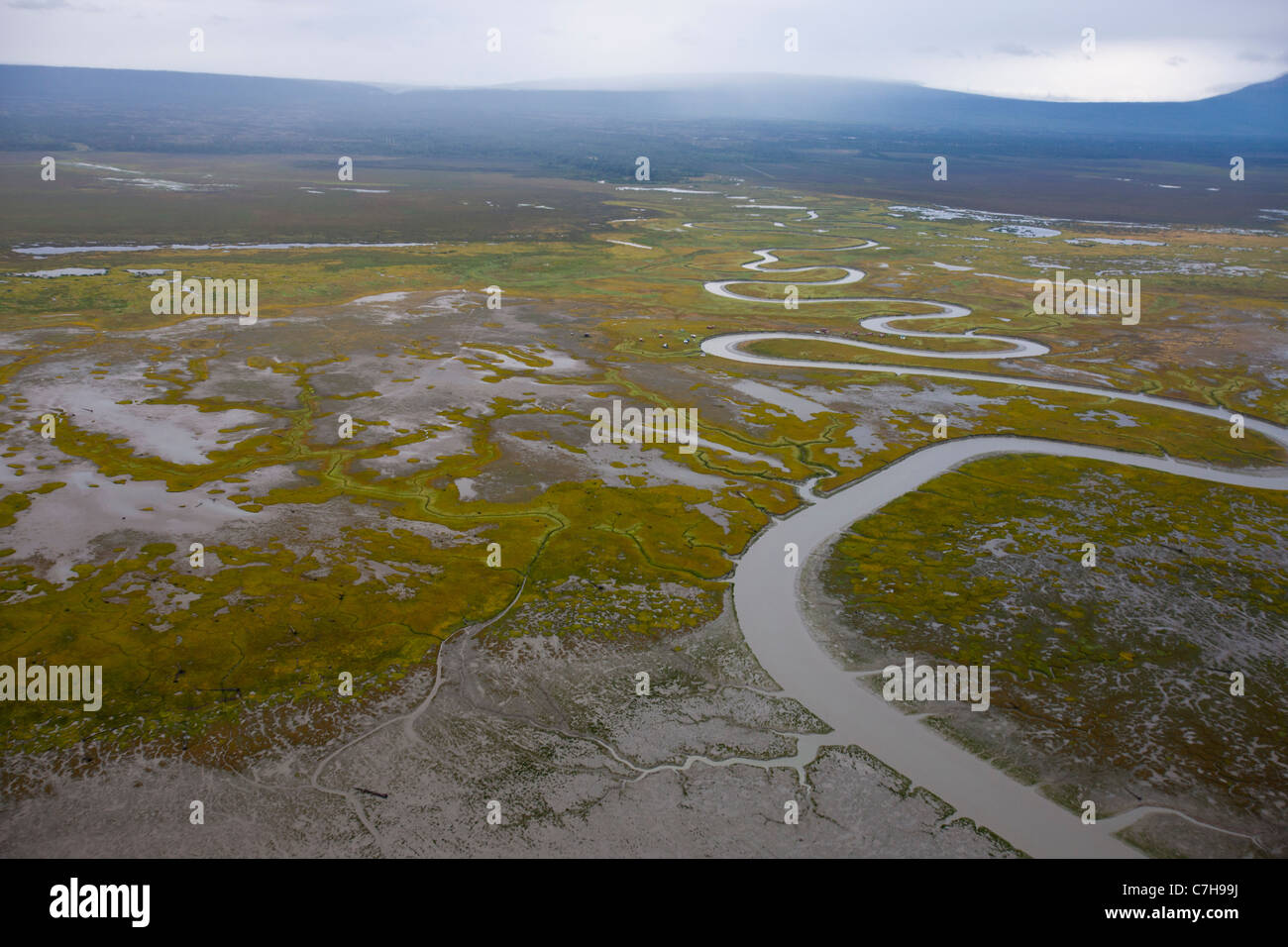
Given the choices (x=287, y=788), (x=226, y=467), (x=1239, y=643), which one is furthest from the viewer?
(x=226, y=467)

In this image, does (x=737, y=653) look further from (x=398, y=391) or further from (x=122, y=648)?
(x=398, y=391)

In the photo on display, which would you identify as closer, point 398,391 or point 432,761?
point 432,761

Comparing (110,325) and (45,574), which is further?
(110,325)

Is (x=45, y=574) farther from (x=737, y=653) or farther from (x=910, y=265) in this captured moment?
(x=910, y=265)

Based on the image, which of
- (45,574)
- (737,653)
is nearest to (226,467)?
(45,574)

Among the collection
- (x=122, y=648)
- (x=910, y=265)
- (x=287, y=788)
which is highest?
(x=910, y=265)

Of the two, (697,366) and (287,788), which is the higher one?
(697,366)

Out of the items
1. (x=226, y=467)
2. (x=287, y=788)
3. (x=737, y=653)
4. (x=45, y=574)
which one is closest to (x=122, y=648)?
(x=45, y=574)

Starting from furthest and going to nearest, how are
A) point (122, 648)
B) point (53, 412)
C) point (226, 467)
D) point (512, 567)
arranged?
point (53, 412) → point (226, 467) → point (512, 567) → point (122, 648)

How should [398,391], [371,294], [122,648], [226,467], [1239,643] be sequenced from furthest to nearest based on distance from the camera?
[371,294]
[398,391]
[226,467]
[1239,643]
[122,648]
